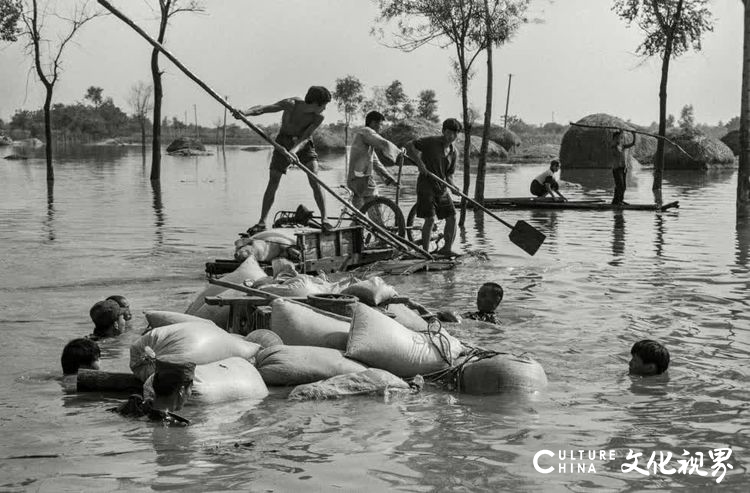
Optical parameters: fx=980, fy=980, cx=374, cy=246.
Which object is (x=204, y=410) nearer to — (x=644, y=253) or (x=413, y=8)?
(x=644, y=253)

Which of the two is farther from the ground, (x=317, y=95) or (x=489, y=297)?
(x=317, y=95)

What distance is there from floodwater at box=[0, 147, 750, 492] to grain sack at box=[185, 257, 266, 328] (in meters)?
0.56

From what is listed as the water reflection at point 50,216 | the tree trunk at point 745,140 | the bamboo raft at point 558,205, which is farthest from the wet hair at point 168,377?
the bamboo raft at point 558,205

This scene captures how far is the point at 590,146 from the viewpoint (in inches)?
1725

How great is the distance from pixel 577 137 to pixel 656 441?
40.8 meters

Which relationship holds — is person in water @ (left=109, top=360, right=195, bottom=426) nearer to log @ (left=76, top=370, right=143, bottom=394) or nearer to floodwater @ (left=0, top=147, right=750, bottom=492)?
floodwater @ (left=0, top=147, right=750, bottom=492)

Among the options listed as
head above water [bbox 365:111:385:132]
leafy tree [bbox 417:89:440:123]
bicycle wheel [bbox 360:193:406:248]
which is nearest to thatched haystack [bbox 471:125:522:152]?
leafy tree [bbox 417:89:440:123]

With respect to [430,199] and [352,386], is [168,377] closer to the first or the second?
[352,386]

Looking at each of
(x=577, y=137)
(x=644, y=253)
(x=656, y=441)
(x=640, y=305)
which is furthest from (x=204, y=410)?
(x=577, y=137)

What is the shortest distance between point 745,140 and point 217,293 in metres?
14.4

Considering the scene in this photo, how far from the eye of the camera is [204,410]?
207 inches

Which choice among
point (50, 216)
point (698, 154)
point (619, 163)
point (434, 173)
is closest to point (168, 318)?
point (434, 173)

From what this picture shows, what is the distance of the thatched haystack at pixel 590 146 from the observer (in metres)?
42.8

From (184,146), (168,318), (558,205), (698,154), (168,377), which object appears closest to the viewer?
(168,377)
